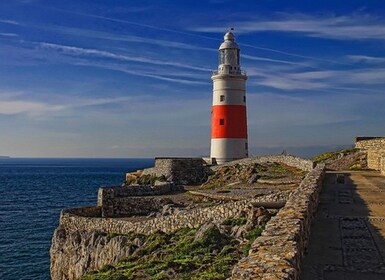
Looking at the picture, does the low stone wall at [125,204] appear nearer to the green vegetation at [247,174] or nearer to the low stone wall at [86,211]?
the low stone wall at [86,211]

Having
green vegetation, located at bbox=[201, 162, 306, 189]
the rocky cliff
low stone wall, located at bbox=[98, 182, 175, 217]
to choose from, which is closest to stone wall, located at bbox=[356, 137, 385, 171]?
green vegetation, located at bbox=[201, 162, 306, 189]

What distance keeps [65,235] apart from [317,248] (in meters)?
19.3

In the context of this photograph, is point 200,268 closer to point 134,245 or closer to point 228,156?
point 134,245

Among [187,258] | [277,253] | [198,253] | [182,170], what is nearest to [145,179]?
[182,170]

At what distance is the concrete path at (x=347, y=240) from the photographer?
8.52 m

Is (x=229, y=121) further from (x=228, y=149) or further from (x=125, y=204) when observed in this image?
(x=125, y=204)

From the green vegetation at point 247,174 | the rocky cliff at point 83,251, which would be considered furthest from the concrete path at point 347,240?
the green vegetation at point 247,174

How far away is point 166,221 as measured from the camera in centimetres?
2153

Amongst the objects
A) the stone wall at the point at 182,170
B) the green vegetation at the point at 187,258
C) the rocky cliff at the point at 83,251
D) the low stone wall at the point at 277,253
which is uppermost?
the stone wall at the point at 182,170

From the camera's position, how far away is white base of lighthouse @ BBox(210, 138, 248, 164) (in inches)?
1804

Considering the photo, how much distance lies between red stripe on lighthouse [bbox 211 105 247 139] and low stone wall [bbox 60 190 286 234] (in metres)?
20.6

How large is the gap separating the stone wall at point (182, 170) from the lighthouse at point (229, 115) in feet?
11.7

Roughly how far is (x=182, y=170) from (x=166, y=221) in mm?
20554

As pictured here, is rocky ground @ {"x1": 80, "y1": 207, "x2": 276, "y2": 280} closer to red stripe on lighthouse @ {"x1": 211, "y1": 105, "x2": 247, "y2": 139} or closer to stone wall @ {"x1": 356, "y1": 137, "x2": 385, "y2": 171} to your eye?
stone wall @ {"x1": 356, "y1": 137, "x2": 385, "y2": 171}
